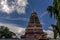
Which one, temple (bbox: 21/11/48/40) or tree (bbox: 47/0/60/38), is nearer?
tree (bbox: 47/0/60/38)

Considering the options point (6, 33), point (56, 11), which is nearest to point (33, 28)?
point (6, 33)

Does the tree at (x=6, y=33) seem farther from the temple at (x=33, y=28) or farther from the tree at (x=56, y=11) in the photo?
the tree at (x=56, y=11)

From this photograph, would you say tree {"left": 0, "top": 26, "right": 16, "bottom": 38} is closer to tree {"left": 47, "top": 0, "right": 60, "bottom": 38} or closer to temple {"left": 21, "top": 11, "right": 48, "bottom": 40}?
temple {"left": 21, "top": 11, "right": 48, "bottom": 40}

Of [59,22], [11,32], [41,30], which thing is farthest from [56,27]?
[11,32]

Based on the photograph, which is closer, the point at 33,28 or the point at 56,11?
the point at 56,11

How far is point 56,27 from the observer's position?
3400 centimetres

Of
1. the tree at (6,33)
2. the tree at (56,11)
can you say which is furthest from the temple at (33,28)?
the tree at (56,11)

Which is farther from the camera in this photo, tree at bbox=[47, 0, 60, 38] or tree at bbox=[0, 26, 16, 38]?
tree at bbox=[0, 26, 16, 38]

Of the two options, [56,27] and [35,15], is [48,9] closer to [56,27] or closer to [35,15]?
[56,27]

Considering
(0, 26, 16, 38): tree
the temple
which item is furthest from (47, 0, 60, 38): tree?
(0, 26, 16, 38): tree

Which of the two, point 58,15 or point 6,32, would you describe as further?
point 6,32

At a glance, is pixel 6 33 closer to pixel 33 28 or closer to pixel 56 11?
pixel 33 28

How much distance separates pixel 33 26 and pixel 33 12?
5.70m

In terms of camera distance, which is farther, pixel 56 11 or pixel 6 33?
pixel 6 33
